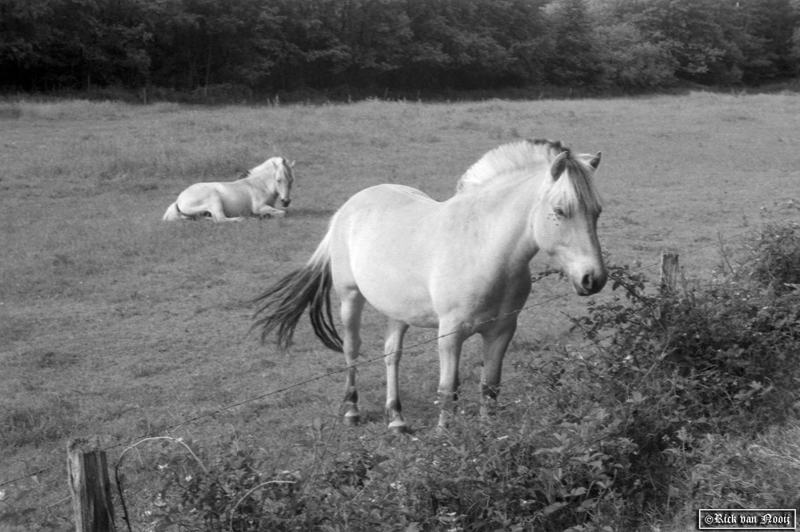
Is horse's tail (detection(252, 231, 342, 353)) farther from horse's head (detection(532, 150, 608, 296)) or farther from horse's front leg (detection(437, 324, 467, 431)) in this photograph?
horse's head (detection(532, 150, 608, 296))

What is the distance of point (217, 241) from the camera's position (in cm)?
1080

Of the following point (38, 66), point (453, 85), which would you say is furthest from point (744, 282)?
point (453, 85)

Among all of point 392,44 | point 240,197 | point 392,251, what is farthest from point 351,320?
point 392,44

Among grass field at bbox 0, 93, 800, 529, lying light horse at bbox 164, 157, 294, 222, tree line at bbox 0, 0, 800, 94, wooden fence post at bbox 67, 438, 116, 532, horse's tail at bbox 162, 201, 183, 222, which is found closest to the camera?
wooden fence post at bbox 67, 438, 116, 532

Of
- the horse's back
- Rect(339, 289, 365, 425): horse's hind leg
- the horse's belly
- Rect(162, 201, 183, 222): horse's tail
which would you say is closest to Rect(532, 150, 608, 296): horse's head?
the horse's belly

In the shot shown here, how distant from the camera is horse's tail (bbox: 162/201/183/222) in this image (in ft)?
38.9

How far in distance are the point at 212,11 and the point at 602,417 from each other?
4073cm

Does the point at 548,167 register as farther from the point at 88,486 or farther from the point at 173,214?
the point at 173,214

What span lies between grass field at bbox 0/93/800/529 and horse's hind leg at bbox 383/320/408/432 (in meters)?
0.19

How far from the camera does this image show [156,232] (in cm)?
1105

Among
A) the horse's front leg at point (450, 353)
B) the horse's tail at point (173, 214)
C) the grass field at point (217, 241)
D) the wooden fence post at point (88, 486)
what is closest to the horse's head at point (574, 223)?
the horse's front leg at point (450, 353)

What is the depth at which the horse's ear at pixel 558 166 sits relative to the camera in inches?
163

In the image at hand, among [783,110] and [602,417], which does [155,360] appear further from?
[783,110]

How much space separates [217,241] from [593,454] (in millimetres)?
8001
